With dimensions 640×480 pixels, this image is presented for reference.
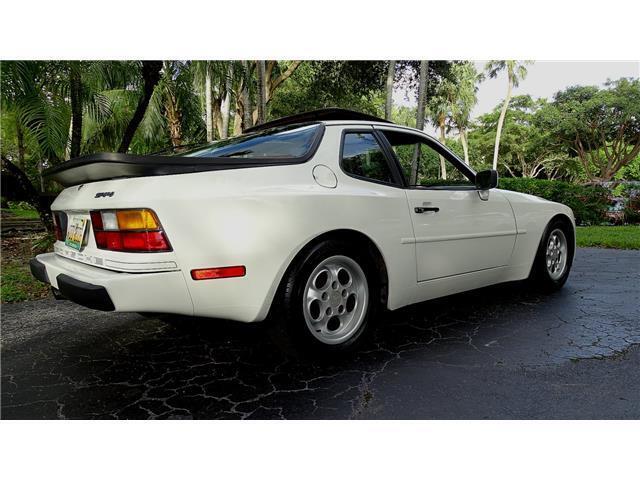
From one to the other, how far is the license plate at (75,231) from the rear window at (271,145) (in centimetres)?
83

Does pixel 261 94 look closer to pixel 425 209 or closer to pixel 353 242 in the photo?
pixel 425 209

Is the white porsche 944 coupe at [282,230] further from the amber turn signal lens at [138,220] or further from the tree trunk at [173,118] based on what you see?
the tree trunk at [173,118]

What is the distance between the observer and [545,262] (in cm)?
437

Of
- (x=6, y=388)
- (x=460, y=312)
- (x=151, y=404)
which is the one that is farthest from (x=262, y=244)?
(x=460, y=312)

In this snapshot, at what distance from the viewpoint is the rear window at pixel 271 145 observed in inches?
107

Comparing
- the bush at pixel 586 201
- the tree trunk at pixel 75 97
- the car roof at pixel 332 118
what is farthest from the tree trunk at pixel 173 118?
the bush at pixel 586 201

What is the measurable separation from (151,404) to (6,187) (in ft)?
25.0

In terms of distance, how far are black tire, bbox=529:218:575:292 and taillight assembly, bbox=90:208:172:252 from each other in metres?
3.60

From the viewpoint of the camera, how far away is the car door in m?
3.21

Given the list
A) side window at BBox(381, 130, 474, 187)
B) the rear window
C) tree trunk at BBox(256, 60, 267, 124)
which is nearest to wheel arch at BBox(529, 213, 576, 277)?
side window at BBox(381, 130, 474, 187)

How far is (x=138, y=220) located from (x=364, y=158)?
5.06 feet

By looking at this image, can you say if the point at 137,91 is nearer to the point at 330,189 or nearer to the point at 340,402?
the point at 330,189

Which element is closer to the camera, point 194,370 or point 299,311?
point 299,311

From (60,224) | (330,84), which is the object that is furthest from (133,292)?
(330,84)
